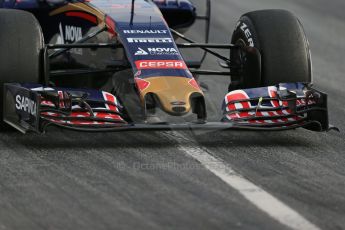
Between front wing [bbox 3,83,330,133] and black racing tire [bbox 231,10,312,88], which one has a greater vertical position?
black racing tire [bbox 231,10,312,88]

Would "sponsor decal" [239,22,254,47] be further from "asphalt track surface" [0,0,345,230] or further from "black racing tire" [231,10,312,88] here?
"asphalt track surface" [0,0,345,230]

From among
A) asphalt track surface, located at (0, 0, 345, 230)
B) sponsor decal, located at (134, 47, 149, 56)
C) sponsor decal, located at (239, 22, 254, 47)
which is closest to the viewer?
asphalt track surface, located at (0, 0, 345, 230)

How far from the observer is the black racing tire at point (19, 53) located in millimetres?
8438

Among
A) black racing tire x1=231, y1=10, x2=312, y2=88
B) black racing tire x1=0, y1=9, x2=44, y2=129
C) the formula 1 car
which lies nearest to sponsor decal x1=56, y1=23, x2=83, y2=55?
A: the formula 1 car

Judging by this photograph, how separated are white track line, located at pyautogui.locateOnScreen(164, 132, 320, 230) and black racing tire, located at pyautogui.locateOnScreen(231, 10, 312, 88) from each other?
3.23 feet

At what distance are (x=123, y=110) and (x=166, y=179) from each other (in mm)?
1177

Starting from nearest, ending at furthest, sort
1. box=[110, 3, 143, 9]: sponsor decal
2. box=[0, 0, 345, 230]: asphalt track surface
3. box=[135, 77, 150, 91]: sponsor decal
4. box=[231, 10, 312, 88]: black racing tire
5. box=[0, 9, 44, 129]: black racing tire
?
box=[0, 0, 345, 230]: asphalt track surface < box=[135, 77, 150, 91]: sponsor decal < box=[0, 9, 44, 129]: black racing tire < box=[231, 10, 312, 88]: black racing tire < box=[110, 3, 143, 9]: sponsor decal

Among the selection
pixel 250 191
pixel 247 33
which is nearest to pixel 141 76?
pixel 247 33

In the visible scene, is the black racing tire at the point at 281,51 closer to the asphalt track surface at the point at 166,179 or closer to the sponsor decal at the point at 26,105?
the asphalt track surface at the point at 166,179

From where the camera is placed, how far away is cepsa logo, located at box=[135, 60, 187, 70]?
8469 mm

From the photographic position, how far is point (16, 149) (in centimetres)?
806

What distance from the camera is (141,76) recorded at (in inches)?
330

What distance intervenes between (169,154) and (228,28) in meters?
7.48

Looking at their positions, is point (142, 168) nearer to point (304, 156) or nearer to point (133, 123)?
point (133, 123)
